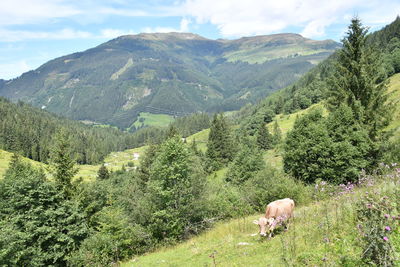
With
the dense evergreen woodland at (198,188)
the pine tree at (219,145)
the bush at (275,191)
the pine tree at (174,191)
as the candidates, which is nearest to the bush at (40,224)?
the dense evergreen woodland at (198,188)

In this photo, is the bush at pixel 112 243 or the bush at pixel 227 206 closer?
the bush at pixel 112 243

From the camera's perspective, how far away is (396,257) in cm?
502

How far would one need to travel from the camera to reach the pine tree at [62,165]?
28.8m

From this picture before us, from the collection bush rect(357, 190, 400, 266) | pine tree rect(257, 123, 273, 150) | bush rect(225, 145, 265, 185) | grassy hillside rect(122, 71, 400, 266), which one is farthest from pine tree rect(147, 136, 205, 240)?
pine tree rect(257, 123, 273, 150)

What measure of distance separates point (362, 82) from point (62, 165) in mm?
32969

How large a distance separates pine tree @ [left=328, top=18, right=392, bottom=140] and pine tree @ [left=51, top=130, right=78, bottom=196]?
101 ft

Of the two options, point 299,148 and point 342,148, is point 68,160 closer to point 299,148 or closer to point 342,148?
point 299,148

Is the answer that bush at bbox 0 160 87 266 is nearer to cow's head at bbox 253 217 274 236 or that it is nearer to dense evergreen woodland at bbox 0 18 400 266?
dense evergreen woodland at bbox 0 18 400 266

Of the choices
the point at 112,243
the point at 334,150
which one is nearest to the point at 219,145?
the point at 334,150

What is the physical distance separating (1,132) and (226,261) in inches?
8043

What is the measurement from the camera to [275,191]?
59.4 feet

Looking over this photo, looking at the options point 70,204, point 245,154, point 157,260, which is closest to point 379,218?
point 157,260

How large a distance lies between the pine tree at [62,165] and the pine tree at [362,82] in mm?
30735

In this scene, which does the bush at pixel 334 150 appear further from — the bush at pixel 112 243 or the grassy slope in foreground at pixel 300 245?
the bush at pixel 112 243
